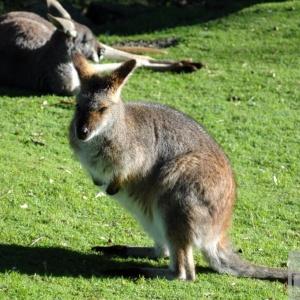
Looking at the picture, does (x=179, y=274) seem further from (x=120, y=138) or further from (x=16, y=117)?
(x=16, y=117)

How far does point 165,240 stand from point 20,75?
16.3 ft

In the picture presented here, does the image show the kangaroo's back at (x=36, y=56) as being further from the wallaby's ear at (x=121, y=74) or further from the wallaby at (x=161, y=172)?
the wallaby's ear at (x=121, y=74)

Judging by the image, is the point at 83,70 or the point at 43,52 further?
the point at 43,52

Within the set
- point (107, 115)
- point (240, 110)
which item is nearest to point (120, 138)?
point (107, 115)

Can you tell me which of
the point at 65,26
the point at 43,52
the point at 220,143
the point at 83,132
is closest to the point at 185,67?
the point at 65,26

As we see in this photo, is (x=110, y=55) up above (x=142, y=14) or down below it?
above

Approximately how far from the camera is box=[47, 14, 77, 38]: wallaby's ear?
9.64 metres

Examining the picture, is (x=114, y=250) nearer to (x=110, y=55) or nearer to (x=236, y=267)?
(x=236, y=267)

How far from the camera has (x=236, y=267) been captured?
5707 mm

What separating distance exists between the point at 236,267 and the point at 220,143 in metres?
3.01

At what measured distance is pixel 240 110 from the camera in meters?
9.50

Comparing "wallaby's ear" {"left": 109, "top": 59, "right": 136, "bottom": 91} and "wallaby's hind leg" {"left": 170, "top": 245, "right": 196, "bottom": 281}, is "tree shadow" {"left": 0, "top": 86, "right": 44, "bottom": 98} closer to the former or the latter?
"wallaby's ear" {"left": 109, "top": 59, "right": 136, "bottom": 91}

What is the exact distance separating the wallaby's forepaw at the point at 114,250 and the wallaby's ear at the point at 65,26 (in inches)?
168

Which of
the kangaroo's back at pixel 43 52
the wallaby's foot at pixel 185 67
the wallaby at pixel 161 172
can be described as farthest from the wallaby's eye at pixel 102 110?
the wallaby's foot at pixel 185 67
